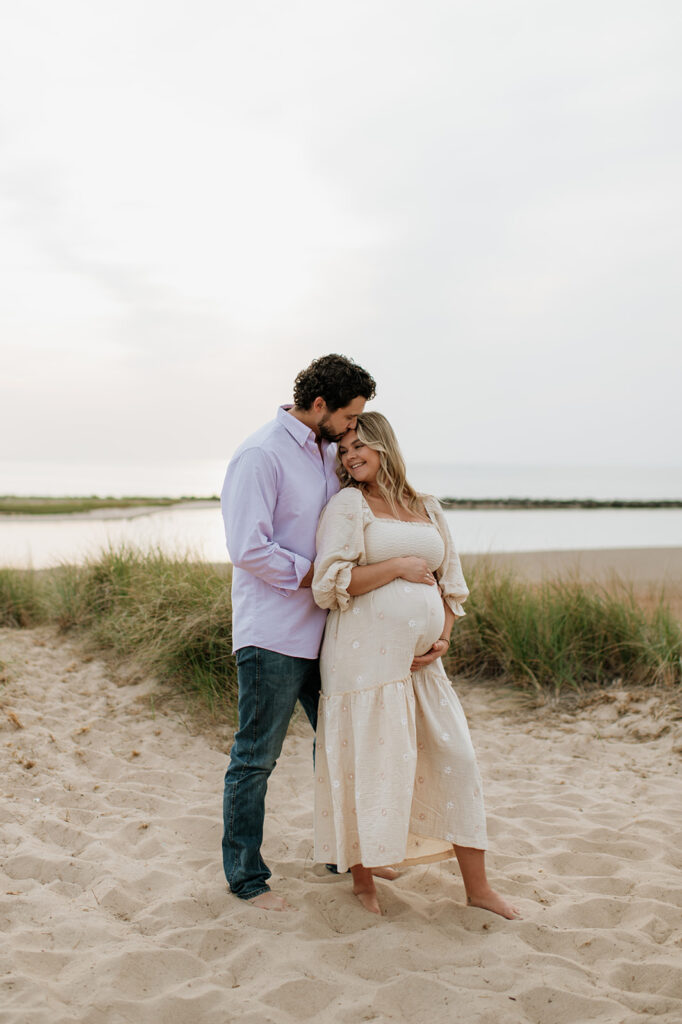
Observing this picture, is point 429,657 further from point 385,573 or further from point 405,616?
point 385,573

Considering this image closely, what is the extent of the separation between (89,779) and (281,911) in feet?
6.08

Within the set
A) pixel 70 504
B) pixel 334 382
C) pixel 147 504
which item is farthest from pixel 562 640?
pixel 147 504

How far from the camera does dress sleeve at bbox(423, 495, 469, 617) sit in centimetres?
343

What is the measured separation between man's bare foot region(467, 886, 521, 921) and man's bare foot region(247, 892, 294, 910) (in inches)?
29.3

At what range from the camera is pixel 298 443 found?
329 centimetres

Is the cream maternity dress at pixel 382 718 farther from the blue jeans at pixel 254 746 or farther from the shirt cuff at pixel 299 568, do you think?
the blue jeans at pixel 254 746

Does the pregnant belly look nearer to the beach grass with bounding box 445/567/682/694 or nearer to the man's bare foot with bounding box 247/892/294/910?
the man's bare foot with bounding box 247/892/294/910

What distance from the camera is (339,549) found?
310cm

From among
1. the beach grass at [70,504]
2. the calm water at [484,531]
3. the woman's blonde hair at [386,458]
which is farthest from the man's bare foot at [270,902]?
the beach grass at [70,504]

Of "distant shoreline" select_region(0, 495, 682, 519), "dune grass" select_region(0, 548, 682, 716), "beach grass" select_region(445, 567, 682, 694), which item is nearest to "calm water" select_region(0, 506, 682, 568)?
"distant shoreline" select_region(0, 495, 682, 519)

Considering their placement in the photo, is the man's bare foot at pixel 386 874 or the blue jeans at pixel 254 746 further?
the man's bare foot at pixel 386 874

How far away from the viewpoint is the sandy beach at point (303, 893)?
266 centimetres

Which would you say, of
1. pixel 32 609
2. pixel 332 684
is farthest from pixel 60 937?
pixel 32 609

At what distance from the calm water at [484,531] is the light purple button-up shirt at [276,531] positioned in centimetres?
872
